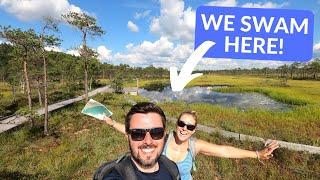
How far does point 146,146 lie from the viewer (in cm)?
236

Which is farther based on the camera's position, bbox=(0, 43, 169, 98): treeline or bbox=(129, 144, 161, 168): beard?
bbox=(0, 43, 169, 98): treeline

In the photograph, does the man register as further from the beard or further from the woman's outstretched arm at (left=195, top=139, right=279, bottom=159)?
the woman's outstretched arm at (left=195, top=139, right=279, bottom=159)

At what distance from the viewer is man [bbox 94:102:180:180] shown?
2260mm

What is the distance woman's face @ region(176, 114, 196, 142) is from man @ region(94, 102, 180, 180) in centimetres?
149

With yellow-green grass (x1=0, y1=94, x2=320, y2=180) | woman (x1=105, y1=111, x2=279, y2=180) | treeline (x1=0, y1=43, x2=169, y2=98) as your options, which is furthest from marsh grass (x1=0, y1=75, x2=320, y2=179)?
woman (x1=105, y1=111, x2=279, y2=180)

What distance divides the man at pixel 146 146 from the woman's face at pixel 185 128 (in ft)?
4.89

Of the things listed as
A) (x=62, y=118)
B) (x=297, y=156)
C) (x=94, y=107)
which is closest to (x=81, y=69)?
(x=62, y=118)

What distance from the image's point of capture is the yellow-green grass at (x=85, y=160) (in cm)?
1171

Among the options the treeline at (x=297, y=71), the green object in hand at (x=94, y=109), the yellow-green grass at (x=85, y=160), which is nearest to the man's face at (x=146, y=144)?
the green object in hand at (x=94, y=109)

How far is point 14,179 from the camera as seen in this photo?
12.1 meters

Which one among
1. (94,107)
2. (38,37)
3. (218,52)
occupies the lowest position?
(94,107)

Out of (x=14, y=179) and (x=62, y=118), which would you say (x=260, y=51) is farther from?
(x=62, y=118)

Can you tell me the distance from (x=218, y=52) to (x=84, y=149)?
1414 centimetres

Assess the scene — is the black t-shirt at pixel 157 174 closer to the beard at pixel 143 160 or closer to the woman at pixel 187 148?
the beard at pixel 143 160
